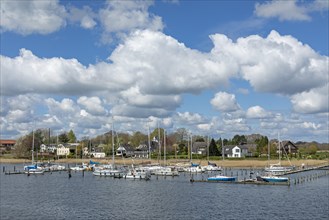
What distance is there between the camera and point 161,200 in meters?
69.3

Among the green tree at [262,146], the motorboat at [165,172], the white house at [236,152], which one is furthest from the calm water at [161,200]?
→ the white house at [236,152]

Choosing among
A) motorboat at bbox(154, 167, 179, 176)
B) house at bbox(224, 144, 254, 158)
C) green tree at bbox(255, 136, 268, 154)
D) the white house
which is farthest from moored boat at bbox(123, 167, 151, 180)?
the white house

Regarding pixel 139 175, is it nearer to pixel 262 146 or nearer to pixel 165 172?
pixel 165 172

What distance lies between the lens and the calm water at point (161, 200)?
186ft

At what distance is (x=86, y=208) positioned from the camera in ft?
203

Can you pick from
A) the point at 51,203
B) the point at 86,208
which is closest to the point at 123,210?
the point at 86,208

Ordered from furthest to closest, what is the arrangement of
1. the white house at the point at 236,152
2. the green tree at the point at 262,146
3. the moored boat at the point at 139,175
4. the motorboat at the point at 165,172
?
the white house at the point at 236,152 < the green tree at the point at 262,146 < the motorboat at the point at 165,172 < the moored boat at the point at 139,175

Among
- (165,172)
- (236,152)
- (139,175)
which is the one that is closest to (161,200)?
(139,175)

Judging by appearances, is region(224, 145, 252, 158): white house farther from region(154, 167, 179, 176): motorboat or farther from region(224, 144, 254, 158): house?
region(154, 167, 179, 176): motorboat

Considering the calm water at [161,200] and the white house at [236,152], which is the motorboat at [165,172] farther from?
the white house at [236,152]

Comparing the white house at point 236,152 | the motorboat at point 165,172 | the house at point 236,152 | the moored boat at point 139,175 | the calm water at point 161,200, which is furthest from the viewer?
the white house at point 236,152

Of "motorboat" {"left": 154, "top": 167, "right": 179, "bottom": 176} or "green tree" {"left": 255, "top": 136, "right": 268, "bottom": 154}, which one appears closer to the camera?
"motorboat" {"left": 154, "top": 167, "right": 179, "bottom": 176}

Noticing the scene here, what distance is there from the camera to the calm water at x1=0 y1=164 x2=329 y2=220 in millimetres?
56688

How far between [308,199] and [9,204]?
1808 inches
